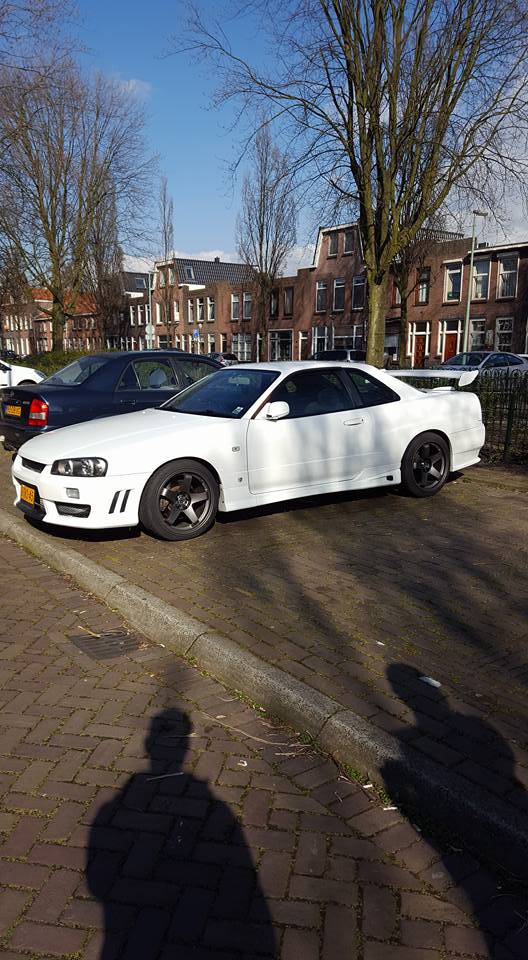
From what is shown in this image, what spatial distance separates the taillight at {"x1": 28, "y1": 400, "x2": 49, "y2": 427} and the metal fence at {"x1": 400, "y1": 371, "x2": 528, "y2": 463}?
568 centimetres

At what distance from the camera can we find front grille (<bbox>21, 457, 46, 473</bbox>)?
5.75m

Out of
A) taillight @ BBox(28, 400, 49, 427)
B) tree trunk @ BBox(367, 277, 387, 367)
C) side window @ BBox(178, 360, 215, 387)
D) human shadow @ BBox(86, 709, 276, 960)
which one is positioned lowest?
human shadow @ BBox(86, 709, 276, 960)

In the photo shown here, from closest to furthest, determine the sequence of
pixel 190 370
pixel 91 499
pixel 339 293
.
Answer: pixel 91 499
pixel 190 370
pixel 339 293

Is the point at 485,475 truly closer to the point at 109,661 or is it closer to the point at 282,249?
the point at 109,661

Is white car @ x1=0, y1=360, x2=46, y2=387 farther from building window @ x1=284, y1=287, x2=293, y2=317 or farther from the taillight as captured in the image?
building window @ x1=284, y1=287, x2=293, y2=317

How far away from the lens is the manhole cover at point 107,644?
390 centimetres

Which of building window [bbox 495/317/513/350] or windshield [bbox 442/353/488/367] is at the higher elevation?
building window [bbox 495/317/513/350]

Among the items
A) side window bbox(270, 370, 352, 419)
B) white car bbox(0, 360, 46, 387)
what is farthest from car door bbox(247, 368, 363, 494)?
white car bbox(0, 360, 46, 387)

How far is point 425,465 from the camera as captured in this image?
7.25 meters

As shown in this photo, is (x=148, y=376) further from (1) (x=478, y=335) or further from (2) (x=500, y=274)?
(1) (x=478, y=335)

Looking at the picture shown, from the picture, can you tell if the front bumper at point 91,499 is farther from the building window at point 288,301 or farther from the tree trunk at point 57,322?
the building window at point 288,301

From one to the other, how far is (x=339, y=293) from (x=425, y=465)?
130ft

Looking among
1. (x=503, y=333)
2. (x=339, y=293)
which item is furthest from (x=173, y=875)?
(x=339, y=293)

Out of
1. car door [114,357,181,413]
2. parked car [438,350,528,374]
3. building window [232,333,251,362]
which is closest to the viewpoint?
car door [114,357,181,413]
